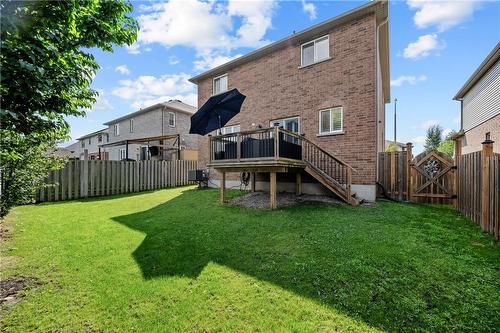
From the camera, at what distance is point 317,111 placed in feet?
34.9

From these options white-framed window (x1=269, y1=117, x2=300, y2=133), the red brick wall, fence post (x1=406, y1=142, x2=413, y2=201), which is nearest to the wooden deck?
the red brick wall

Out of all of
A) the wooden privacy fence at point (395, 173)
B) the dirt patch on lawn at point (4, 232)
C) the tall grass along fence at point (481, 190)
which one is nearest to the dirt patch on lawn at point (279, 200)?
the wooden privacy fence at point (395, 173)

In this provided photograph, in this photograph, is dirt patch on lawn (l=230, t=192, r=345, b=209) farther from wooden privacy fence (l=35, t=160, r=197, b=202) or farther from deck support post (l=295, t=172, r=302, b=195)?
wooden privacy fence (l=35, t=160, r=197, b=202)

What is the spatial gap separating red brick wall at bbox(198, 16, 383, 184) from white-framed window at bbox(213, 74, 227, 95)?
2161 mm

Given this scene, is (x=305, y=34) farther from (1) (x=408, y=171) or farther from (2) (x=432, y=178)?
(2) (x=432, y=178)

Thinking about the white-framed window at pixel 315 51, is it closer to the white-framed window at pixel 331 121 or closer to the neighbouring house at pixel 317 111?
the neighbouring house at pixel 317 111

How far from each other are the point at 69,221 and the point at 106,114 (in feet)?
95.5

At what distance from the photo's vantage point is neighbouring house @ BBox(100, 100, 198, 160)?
71.6 ft

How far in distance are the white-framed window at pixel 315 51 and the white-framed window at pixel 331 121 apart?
8.00ft

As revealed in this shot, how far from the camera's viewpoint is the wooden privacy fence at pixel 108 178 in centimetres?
1091

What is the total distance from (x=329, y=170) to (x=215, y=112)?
5339 millimetres

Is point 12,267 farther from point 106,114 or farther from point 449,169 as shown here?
point 106,114

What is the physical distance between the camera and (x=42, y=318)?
2.79m

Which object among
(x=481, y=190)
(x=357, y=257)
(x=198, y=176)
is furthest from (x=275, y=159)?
(x=198, y=176)
